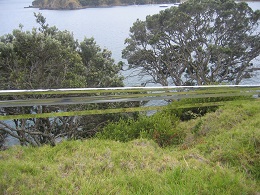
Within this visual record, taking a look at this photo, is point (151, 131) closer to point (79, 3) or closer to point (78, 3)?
point (78, 3)

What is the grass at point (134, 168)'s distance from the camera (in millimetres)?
2951

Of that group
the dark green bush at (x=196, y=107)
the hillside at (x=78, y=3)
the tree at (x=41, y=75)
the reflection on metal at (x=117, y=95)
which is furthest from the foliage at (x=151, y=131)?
the hillside at (x=78, y=3)

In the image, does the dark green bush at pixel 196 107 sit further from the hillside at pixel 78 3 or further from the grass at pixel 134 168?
the hillside at pixel 78 3

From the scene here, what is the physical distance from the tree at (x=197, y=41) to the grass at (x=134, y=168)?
1374 centimetres

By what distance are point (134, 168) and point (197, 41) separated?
624 inches

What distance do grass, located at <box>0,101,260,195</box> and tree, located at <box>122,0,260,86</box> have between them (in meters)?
13.7

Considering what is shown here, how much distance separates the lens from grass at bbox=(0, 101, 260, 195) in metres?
2.95

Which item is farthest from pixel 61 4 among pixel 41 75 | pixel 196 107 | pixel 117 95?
pixel 117 95

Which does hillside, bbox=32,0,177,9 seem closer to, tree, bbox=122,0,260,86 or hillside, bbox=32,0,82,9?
hillside, bbox=32,0,82,9

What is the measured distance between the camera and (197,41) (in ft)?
59.4

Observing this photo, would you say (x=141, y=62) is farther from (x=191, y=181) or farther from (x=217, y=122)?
(x=191, y=181)

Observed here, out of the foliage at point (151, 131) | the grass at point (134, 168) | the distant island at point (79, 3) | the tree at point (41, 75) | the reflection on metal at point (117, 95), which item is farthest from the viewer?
the distant island at point (79, 3)

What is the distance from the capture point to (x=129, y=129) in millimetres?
6262

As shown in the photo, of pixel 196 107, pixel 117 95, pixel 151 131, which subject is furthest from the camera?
pixel 196 107
